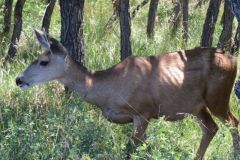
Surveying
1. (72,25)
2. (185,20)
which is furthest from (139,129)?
(185,20)

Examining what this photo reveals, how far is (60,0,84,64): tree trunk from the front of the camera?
26.3 feet

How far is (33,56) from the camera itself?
9750mm

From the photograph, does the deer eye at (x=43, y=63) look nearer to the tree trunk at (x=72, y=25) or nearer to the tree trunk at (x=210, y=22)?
the tree trunk at (x=72, y=25)

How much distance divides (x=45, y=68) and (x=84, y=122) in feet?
3.04

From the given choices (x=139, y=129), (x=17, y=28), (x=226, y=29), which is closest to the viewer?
(x=139, y=129)

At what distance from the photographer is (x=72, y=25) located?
26.6 feet

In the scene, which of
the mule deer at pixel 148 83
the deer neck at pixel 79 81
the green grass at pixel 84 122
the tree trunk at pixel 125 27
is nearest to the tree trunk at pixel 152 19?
the green grass at pixel 84 122

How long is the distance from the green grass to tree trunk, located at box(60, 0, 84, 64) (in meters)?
0.48

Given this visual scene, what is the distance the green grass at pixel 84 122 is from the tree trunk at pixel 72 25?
0.48 metres

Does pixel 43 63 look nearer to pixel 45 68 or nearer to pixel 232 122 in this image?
pixel 45 68

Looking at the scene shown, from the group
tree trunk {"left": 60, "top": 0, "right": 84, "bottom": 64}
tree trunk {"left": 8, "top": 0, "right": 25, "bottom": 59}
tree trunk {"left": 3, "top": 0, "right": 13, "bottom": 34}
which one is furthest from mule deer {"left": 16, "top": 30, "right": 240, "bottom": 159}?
tree trunk {"left": 3, "top": 0, "right": 13, "bottom": 34}

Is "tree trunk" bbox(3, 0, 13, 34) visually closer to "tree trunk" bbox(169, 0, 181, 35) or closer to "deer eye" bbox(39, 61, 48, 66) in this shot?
"tree trunk" bbox(169, 0, 181, 35)

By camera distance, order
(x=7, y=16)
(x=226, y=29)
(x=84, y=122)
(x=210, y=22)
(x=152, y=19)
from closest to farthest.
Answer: (x=84, y=122)
(x=210, y=22)
(x=226, y=29)
(x=7, y=16)
(x=152, y=19)

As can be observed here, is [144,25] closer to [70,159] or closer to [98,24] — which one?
[98,24]
